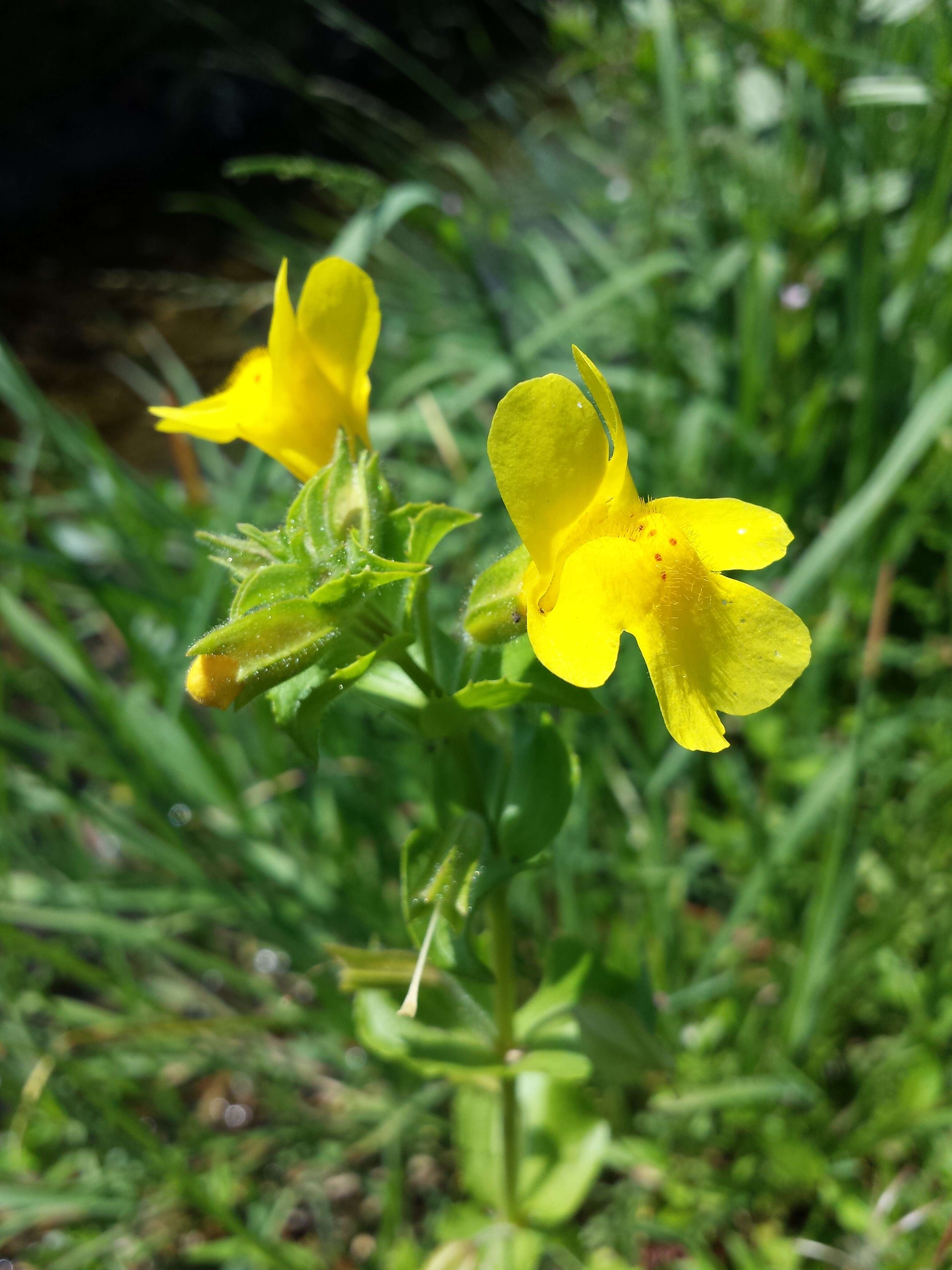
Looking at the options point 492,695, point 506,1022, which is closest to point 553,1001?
point 506,1022

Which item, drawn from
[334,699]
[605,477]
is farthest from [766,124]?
[334,699]

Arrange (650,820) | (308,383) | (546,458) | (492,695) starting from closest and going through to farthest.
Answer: (546,458) < (492,695) < (308,383) < (650,820)

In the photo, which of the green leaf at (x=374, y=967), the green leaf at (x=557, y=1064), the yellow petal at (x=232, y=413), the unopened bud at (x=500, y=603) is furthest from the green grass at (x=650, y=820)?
the unopened bud at (x=500, y=603)

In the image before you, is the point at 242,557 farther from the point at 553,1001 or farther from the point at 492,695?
the point at 553,1001

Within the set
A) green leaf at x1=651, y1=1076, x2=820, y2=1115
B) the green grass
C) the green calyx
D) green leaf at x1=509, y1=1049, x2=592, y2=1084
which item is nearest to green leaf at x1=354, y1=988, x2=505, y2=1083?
green leaf at x1=509, y1=1049, x2=592, y2=1084

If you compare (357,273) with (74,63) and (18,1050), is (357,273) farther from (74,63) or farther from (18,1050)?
(74,63)

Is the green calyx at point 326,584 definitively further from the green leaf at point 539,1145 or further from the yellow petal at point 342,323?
the green leaf at point 539,1145
